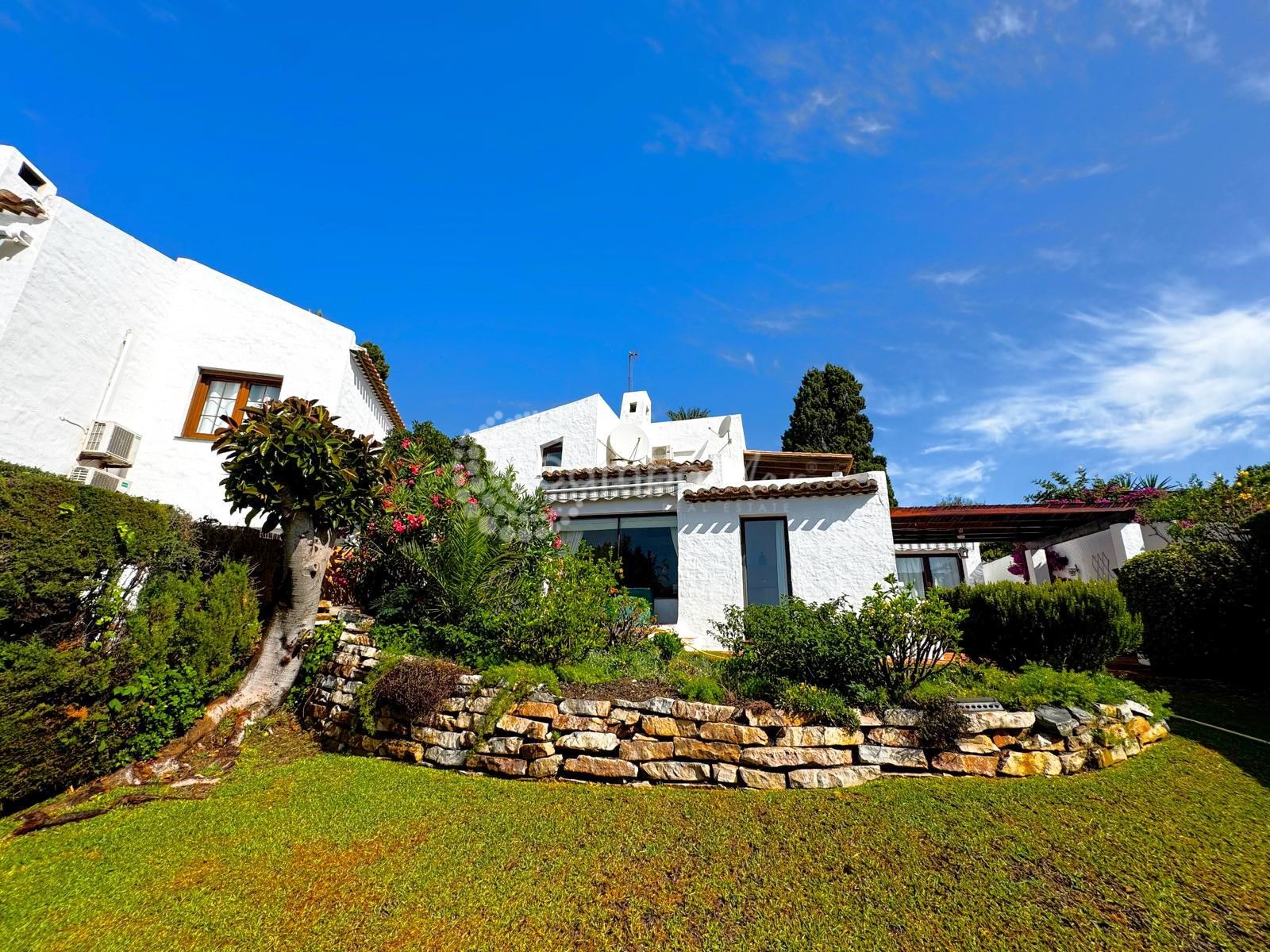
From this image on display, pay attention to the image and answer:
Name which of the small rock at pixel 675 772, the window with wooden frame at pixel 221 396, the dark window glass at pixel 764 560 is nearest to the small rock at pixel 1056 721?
the small rock at pixel 675 772

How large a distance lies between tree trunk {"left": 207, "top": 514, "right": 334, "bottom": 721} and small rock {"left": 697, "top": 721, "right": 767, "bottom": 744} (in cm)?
643

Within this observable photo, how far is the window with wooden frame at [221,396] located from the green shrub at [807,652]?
1179 cm

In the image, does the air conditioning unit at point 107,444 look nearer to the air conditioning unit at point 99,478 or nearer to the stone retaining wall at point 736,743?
the air conditioning unit at point 99,478

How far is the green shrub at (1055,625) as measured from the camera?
24.5 ft

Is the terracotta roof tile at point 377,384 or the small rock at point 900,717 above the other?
the terracotta roof tile at point 377,384

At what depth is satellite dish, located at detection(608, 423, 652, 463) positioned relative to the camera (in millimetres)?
17891

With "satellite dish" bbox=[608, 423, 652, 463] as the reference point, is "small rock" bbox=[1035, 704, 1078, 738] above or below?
below

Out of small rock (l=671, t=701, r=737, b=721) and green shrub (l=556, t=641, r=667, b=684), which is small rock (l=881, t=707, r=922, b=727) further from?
green shrub (l=556, t=641, r=667, b=684)

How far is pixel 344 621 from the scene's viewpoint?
328 inches

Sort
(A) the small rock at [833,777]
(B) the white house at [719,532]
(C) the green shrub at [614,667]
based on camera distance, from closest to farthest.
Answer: (A) the small rock at [833,777], (C) the green shrub at [614,667], (B) the white house at [719,532]

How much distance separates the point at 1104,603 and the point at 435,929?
371 inches

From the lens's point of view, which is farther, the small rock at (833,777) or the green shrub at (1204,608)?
the green shrub at (1204,608)

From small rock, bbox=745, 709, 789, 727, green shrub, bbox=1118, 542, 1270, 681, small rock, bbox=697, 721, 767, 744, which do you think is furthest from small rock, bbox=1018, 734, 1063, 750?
green shrub, bbox=1118, 542, 1270, 681

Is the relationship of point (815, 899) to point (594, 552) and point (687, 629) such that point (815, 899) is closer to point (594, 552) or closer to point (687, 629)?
point (687, 629)
